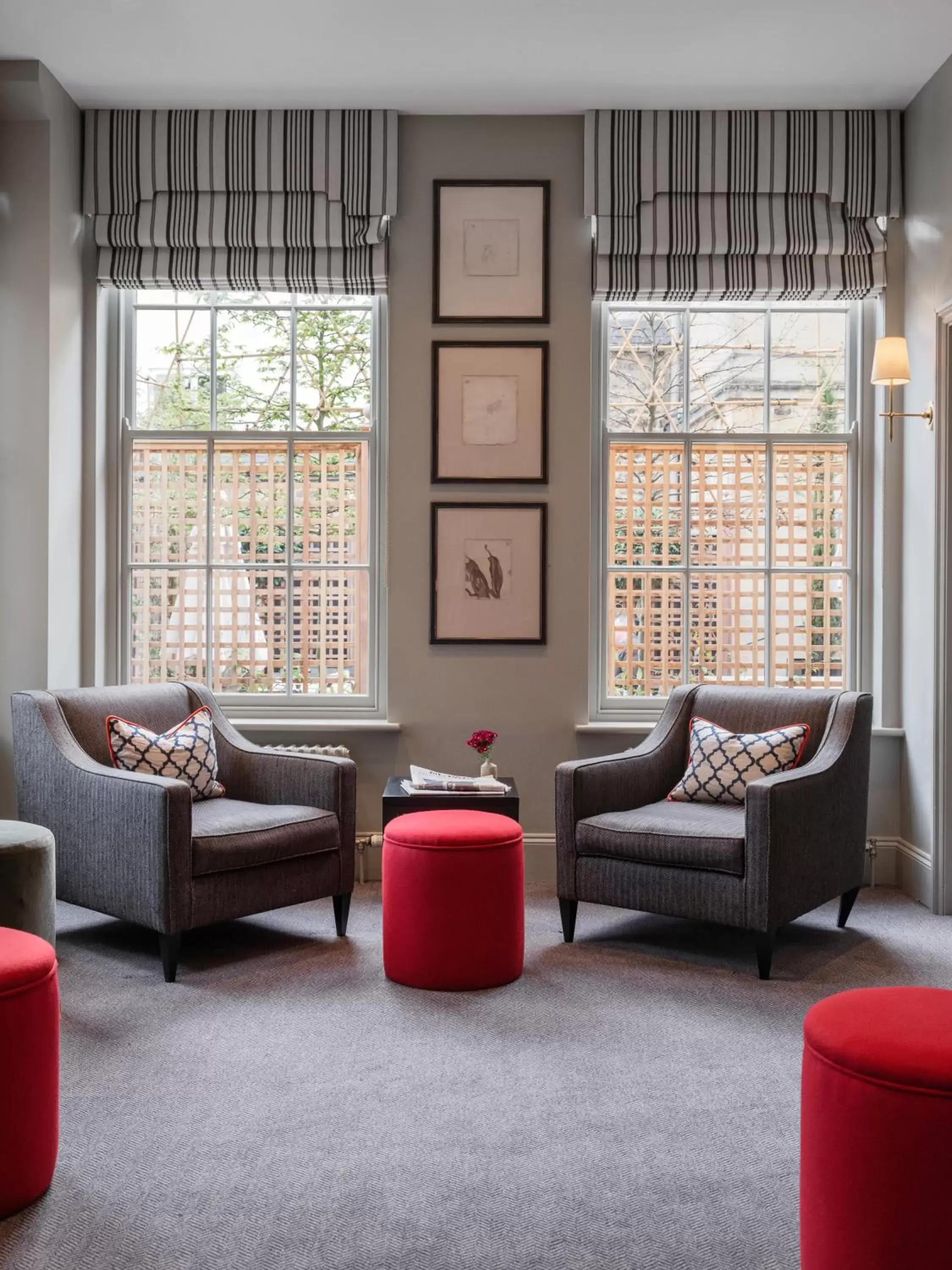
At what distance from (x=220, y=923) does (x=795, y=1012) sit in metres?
1.98

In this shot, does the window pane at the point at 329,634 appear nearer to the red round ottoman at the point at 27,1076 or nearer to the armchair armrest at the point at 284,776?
the armchair armrest at the point at 284,776

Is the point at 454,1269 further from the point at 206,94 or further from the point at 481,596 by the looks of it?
the point at 206,94

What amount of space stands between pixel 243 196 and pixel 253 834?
8.91ft

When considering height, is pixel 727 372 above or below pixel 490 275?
below

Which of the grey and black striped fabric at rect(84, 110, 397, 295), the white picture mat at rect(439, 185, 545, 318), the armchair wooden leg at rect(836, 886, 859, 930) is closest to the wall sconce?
the white picture mat at rect(439, 185, 545, 318)

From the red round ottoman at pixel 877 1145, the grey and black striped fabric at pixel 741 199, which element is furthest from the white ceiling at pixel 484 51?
the red round ottoman at pixel 877 1145

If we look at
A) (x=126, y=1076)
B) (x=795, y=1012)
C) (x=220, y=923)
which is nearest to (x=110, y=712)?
(x=220, y=923)

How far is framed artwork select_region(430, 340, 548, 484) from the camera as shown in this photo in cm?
452

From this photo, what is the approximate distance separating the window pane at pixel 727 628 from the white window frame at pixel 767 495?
1.3 inches

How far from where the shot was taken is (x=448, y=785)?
3928mm

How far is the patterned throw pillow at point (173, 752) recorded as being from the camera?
3637 millimetres

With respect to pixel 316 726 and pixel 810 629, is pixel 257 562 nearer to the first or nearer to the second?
pixel 316 726

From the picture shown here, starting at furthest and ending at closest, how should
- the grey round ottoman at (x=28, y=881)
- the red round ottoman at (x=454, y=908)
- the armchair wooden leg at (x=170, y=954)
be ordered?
the armchair wooden leg at (x=170, y=954), the red round ottoman at (x=454, y=908), the grey round ottoman at (x=28, y=881)

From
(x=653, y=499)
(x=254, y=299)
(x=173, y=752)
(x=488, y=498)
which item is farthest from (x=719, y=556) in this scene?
(x=173, y=752)
